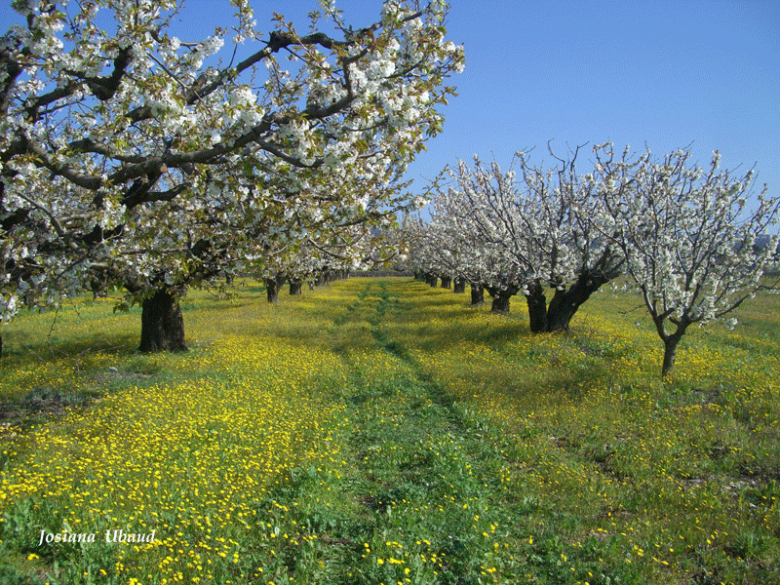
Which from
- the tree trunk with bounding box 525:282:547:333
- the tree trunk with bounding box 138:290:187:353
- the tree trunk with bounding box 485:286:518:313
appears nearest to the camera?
the tree trunk with bounding box 138:290:187:353

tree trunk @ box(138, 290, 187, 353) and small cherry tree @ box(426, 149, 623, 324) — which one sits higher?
small cherry tree @ box(426, 149, 623, 324)

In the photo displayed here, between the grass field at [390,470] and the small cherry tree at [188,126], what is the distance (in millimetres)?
1885

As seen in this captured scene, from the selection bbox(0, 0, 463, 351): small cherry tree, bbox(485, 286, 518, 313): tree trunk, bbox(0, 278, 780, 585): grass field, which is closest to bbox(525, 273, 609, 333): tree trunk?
bbox(0, 278, 780, 585): grass field

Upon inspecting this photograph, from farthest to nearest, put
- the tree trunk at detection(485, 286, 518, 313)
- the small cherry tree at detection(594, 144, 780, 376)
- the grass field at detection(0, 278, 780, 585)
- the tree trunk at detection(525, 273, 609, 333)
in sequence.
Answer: the tree trunk at detection(485, 286, 518, 313) < the tree trunk at detection(525, 273, 609, 333) < the small cherry tree at detection(594, 144, 780, 376) < the grass field at detection(0, 278, 780, 585)

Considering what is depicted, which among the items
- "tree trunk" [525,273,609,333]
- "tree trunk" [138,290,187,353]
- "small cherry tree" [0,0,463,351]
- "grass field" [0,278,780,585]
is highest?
"small cherry tree" [0,0,463,351]

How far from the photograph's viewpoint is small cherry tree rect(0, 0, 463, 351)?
19.1ft

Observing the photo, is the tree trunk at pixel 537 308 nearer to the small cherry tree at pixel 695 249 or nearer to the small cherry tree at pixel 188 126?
the small cherry tree at pixel 695 249

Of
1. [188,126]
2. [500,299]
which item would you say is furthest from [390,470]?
[500,299]

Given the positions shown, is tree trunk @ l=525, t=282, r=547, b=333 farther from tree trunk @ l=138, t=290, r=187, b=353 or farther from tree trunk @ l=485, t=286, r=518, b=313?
tree trunk @ l=138, t=290, r=187, b=353

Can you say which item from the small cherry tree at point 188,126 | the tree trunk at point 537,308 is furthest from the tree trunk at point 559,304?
the small cherry tree at point 188,126

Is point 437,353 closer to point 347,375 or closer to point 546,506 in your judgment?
point 347,375

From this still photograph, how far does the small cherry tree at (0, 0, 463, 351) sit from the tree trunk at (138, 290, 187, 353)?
323 inches

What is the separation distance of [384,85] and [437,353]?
12703 mm

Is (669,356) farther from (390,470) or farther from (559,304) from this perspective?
(390,470)
